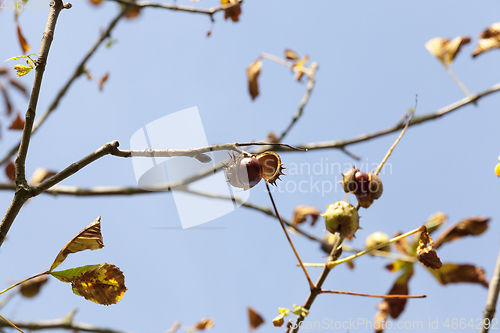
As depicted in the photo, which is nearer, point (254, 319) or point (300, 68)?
point (254, 319)

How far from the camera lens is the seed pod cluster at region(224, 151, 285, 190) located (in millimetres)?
1334

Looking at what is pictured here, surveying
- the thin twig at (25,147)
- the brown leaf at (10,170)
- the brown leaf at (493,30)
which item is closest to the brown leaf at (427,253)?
the brown leaf at (493,30)

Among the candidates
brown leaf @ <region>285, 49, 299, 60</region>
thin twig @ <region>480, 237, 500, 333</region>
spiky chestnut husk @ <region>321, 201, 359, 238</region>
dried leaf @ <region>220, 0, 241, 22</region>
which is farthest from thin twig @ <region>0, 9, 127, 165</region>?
thin twig @ <region>480, 237, 500, 333</region>

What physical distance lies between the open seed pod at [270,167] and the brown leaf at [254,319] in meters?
1.08

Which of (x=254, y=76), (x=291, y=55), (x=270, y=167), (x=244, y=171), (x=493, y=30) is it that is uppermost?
(x=291, y=55)

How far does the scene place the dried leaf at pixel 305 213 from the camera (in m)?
2.62

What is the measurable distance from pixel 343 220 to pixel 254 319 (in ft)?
3.73

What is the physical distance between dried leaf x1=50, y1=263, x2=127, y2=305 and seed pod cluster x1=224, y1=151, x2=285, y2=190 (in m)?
0.54

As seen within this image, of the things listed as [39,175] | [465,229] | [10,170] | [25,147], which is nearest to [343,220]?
[465,229]

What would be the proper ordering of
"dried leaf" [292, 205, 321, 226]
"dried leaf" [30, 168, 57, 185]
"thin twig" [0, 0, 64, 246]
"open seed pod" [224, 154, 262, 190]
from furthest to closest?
"dried leaf" [292, 205, 321, 226] → "dried leaf" [30, 168, 57, 185] → "open seed pod" [224, 154, 262, 190] → "thin twig" [0, 0, 64, 246]

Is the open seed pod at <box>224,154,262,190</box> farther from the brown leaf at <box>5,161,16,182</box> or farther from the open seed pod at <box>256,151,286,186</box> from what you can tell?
the brown leaf at <box>5,161,16,182</box>

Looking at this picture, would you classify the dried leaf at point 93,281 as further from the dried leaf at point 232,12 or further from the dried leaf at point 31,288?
the dried leaf at point 232,12

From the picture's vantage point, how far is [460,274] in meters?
1.83

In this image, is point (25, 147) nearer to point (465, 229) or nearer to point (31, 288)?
point (465, 229)
